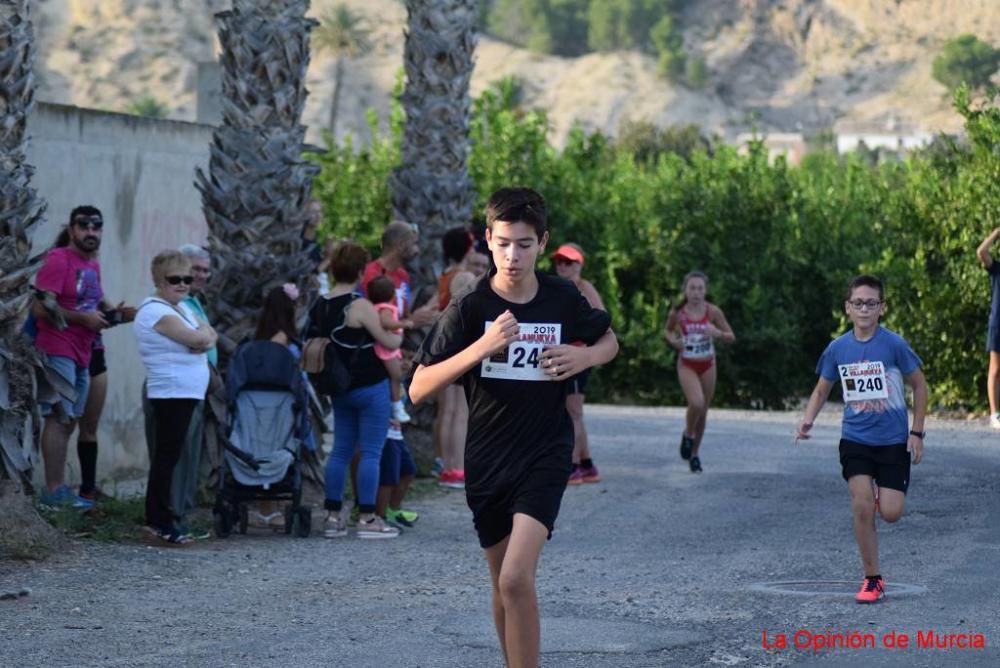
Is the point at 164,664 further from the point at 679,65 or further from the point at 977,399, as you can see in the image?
the point at 679,65

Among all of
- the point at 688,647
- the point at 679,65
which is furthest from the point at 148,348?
the point at 679,65

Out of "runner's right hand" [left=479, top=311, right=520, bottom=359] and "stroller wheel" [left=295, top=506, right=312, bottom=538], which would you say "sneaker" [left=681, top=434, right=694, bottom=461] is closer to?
"stroller wheel" [left=295, top=506, right=312, bottom=538]

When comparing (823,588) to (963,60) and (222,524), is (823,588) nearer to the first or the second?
(222,524)

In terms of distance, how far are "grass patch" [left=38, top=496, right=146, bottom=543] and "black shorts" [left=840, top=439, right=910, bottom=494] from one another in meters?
4.36

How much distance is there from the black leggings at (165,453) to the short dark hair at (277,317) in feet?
2.39

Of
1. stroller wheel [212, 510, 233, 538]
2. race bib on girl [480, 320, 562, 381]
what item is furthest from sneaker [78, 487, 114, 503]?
race bib on girl [480, 320, 562, 381]

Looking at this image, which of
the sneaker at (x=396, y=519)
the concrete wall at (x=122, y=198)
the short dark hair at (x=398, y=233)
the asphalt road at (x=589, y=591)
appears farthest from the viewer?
the concrete wall at (x=122, y=198)

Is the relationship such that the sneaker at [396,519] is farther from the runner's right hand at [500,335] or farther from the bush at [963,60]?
the bush at [963,60]

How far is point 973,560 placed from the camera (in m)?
9.89

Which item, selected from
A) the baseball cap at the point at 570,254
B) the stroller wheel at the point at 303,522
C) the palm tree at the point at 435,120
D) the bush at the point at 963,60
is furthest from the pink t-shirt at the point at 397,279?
the bush at the point at 963,60

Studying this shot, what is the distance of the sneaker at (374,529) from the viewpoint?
11.3 metres

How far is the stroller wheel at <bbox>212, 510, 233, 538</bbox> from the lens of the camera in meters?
11.1

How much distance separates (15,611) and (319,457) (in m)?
4.19

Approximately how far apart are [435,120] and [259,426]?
5.43m
